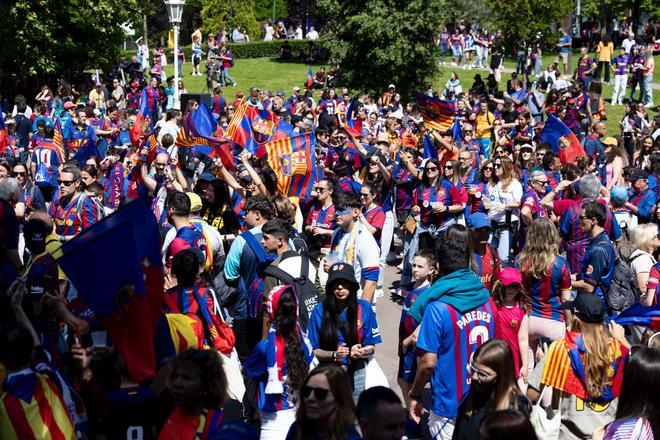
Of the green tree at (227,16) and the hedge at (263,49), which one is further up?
the green tree at (227,16)

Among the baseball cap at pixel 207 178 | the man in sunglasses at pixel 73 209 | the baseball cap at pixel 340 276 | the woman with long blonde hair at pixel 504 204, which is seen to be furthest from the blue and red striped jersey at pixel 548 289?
the man in sunglasses at pixel 73 209

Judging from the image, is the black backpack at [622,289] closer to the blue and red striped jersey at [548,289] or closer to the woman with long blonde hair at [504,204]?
the blue and red striped jersey at [548,289]

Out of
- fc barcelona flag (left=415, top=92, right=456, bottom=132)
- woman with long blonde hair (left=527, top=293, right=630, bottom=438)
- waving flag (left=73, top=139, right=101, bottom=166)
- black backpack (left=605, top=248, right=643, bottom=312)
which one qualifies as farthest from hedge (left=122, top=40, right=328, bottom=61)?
woman with long blonde hair (left=527, top=293, right=630, bottom=438)

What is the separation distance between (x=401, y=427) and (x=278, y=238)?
3463mm

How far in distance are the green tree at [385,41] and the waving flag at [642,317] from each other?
22.3 metres

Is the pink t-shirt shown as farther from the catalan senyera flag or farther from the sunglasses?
the catalan senyera flag

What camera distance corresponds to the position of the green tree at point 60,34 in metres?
28.6

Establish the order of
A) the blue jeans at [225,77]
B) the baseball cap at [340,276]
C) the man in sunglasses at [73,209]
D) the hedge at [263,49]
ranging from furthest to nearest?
the hedge at [263,49] < the blue jeans at [225,77] < the man in sunglasses at [73,209] < the baseball cap at [340,276]

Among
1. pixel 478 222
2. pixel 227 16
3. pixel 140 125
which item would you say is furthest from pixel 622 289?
pixel 227 16

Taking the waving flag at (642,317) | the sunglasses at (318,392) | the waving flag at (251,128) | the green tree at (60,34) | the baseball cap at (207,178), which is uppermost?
the green tree at (60,34)

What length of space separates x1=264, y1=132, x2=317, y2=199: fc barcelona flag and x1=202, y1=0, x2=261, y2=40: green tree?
41.3 metres

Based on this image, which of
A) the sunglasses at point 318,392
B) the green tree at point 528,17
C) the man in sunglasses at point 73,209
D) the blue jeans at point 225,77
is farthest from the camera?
the blue jeans at point 225,77

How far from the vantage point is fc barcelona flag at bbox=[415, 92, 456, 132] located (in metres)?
14.6

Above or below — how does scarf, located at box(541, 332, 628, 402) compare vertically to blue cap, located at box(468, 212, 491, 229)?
below
